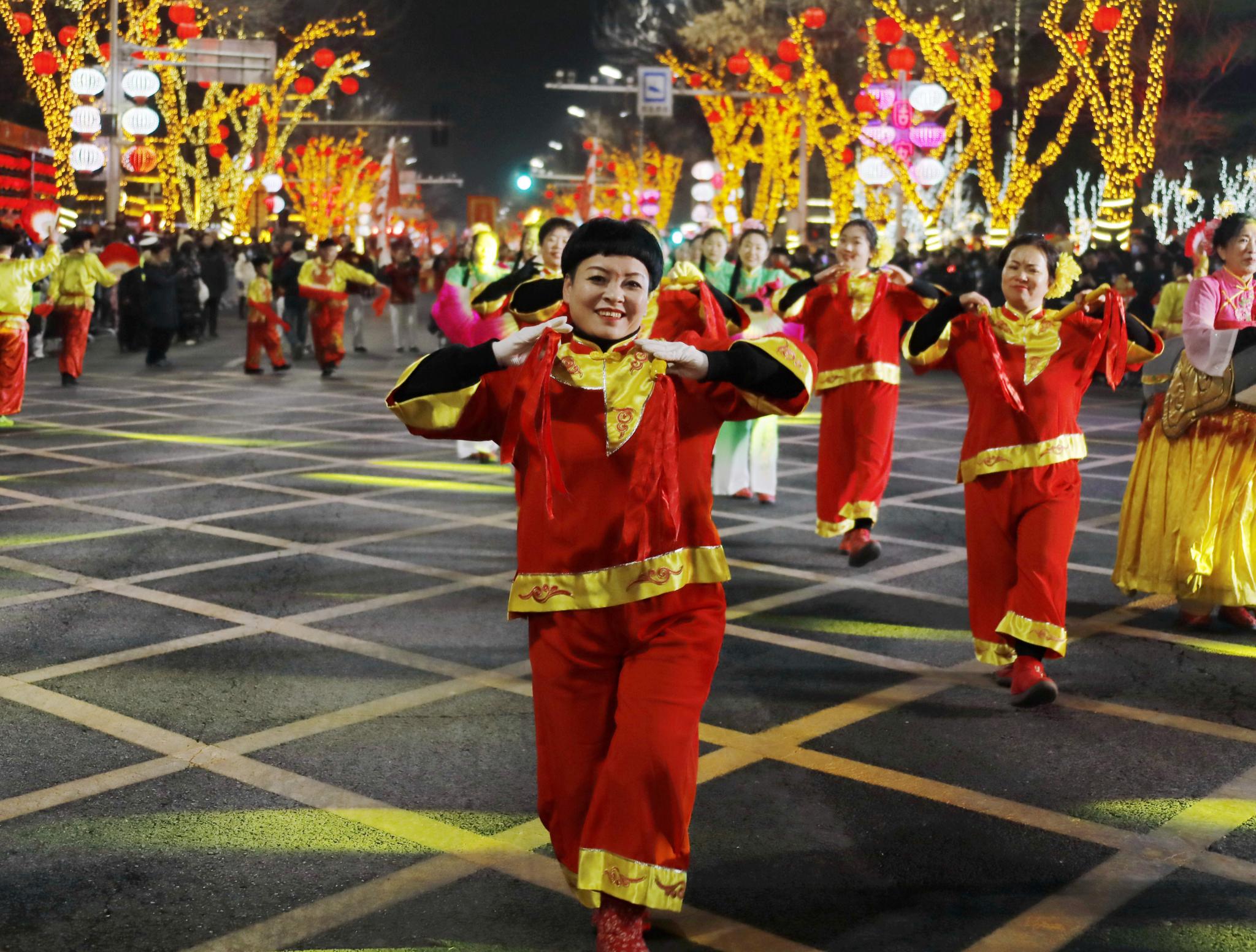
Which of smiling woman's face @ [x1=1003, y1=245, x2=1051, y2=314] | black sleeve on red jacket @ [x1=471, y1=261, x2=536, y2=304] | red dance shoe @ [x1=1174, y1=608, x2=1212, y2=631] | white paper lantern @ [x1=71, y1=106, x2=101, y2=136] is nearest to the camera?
smiling woman's face @ [x1=1003, y1=245, x2=1051, y2=314]

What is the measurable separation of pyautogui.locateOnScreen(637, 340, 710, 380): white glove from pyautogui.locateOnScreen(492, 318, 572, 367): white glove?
0.73ft

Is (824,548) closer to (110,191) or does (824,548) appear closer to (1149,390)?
(1149,390)

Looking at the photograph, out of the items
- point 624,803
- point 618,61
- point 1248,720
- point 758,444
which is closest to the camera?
point 624,803

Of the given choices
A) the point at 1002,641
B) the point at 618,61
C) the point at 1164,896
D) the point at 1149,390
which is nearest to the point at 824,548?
the point at 1149,390

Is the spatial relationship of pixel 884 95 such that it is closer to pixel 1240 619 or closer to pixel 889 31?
pixel 889 31

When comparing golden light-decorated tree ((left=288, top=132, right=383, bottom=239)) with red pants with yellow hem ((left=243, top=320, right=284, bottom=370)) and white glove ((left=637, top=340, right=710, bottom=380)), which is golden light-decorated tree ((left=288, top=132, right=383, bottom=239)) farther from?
white glove ((left=637, top=340, right=710, bottom=380))

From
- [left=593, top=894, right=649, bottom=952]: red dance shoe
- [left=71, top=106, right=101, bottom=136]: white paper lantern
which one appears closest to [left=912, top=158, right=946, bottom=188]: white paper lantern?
[left=71, top=106, right=101, bottom=136]: white paper lantern

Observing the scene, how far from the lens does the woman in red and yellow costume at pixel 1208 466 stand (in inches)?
271

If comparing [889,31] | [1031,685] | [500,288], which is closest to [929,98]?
[889,31]

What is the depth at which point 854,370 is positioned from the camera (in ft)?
29.0

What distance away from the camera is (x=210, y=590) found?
25.1 feet

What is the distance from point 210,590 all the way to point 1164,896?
4933 mm

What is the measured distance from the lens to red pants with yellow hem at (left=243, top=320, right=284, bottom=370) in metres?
20.2

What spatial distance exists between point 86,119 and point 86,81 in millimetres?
1087
